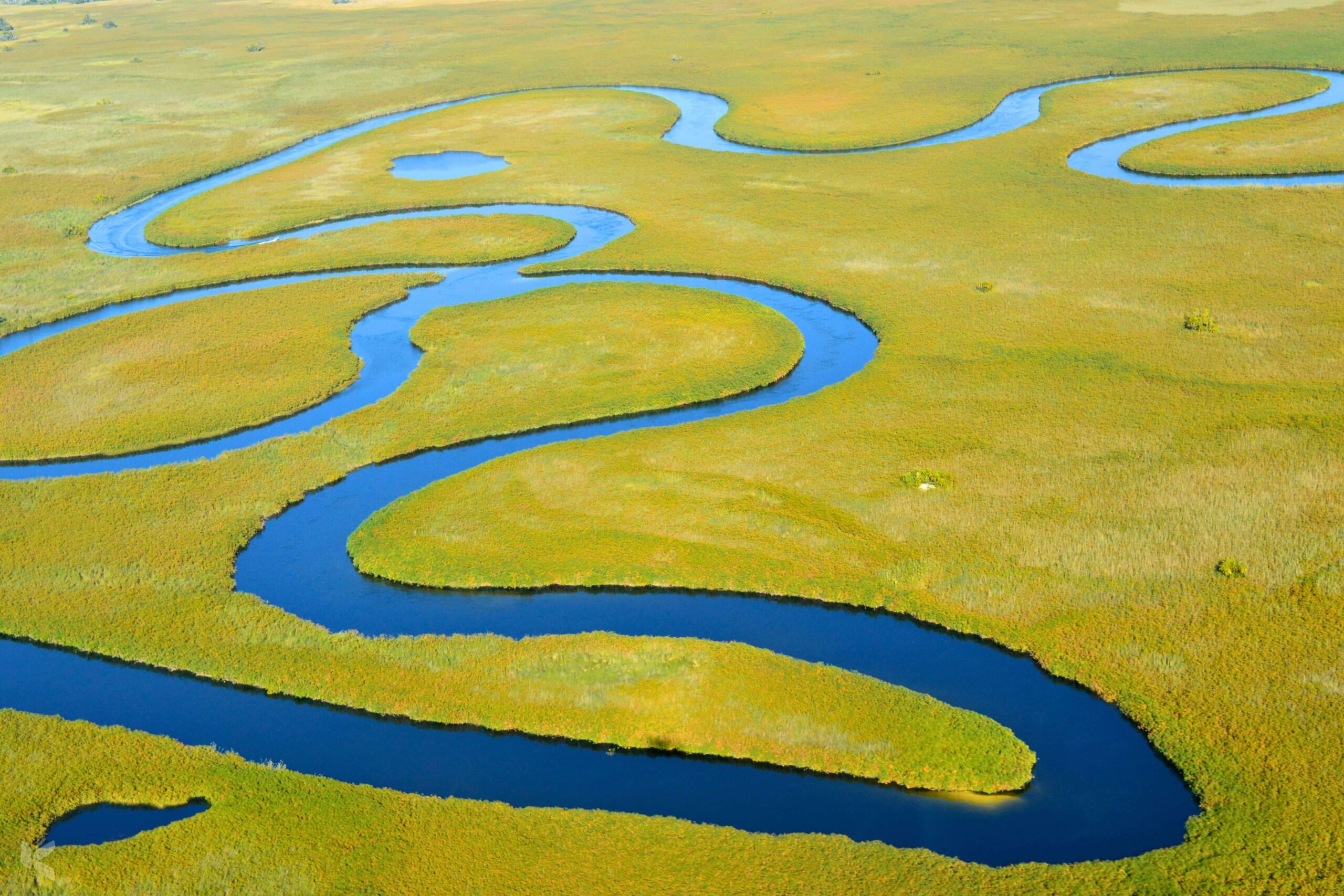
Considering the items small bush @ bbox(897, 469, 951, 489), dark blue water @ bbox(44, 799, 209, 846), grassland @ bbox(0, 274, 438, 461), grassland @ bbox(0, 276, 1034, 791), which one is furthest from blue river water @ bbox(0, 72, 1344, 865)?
small bush @ bbox(897, 469, 951, 489)

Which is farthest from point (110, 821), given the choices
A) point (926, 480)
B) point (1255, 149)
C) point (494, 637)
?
point (1255, 149)

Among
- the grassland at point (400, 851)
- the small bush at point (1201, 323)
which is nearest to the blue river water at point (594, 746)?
the grassland at point (400, 851)

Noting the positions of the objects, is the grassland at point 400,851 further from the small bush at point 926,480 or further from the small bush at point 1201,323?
the small bush at point 1201,323

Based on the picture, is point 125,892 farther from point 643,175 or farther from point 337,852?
point 643,175

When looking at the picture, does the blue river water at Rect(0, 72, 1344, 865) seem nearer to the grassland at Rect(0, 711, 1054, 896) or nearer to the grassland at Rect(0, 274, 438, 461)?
the grassland at Rect(0, 711, 1054, 896)

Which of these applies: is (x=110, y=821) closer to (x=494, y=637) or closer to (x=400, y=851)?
(x=400, y=851)

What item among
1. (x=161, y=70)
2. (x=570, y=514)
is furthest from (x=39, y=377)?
(x=161, y=70)
